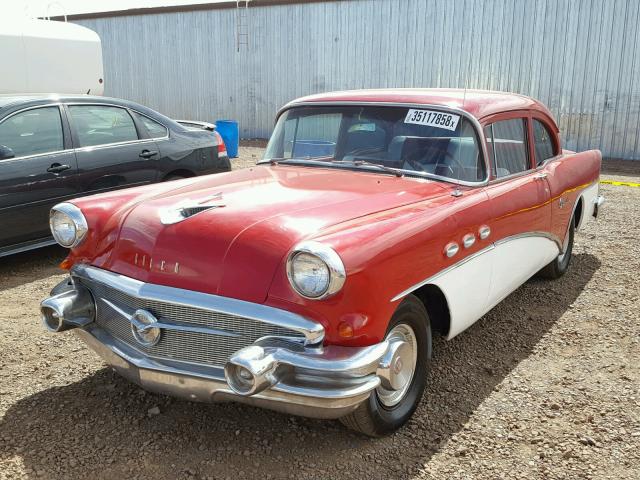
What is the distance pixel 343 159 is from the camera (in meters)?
3.77

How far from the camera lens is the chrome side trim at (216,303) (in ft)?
7.77

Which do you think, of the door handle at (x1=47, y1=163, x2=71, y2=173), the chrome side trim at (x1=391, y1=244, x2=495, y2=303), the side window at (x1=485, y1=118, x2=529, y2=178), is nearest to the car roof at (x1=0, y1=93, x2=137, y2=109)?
the door handle at (x1=47, y1=163, x2=71, y2=173)

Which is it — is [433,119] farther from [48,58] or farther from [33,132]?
[48,58]

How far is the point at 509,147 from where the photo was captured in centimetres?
402

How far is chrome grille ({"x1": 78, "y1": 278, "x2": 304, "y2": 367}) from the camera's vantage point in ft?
8.05

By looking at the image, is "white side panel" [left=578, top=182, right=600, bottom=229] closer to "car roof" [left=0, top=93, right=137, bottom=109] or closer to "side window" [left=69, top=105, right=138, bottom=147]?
"side window" [left=69, top=105, right=138, bottom=147]

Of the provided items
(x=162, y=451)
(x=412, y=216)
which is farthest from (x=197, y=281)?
(x=412, y=216)

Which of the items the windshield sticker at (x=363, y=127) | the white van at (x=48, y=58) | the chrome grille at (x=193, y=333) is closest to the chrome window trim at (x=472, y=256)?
the chrome grille at (x=193, y=333)

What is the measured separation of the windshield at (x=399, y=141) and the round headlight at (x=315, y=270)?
132 centimetres

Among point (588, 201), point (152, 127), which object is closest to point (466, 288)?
point (588, 201)

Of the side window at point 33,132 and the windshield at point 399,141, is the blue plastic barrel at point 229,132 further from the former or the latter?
the windshield at point 399,141

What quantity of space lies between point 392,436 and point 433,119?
181cm

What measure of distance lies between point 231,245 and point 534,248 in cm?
234

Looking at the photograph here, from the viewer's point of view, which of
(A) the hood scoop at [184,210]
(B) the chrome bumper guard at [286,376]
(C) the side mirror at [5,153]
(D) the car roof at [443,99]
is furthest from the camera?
(C) the side mirror at [5,153]
